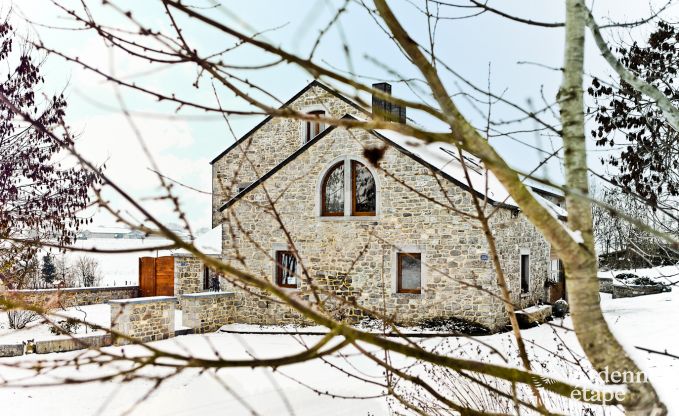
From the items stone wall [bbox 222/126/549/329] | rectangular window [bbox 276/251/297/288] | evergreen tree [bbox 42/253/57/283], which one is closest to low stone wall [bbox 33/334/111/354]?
stone wall [bbox 222/126/549/329]

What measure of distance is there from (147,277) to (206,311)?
633 cm

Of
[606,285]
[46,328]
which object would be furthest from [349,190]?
[606,285]

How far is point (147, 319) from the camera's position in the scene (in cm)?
1128

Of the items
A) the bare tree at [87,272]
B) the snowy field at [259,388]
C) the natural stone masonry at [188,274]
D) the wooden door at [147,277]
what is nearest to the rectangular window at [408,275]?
the snowy field at [259,388]

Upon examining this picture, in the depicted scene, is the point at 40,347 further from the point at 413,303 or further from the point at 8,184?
the point at 413,303

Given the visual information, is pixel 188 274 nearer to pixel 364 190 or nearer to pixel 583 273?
pixel 364 190

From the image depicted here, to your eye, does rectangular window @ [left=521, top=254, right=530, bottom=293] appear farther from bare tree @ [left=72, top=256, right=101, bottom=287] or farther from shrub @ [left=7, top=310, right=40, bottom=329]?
bare tree @ [left=72, top=256, right=101, bottom=287]

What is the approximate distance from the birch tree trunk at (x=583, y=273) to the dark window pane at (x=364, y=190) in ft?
35.9

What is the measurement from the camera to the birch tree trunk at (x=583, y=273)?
5.35ft

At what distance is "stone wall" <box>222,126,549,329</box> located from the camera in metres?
11.8

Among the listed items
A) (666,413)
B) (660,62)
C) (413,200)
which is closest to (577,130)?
(666,413)

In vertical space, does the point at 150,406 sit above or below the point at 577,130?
below

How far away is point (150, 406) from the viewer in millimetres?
7207

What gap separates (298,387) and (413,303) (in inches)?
182
